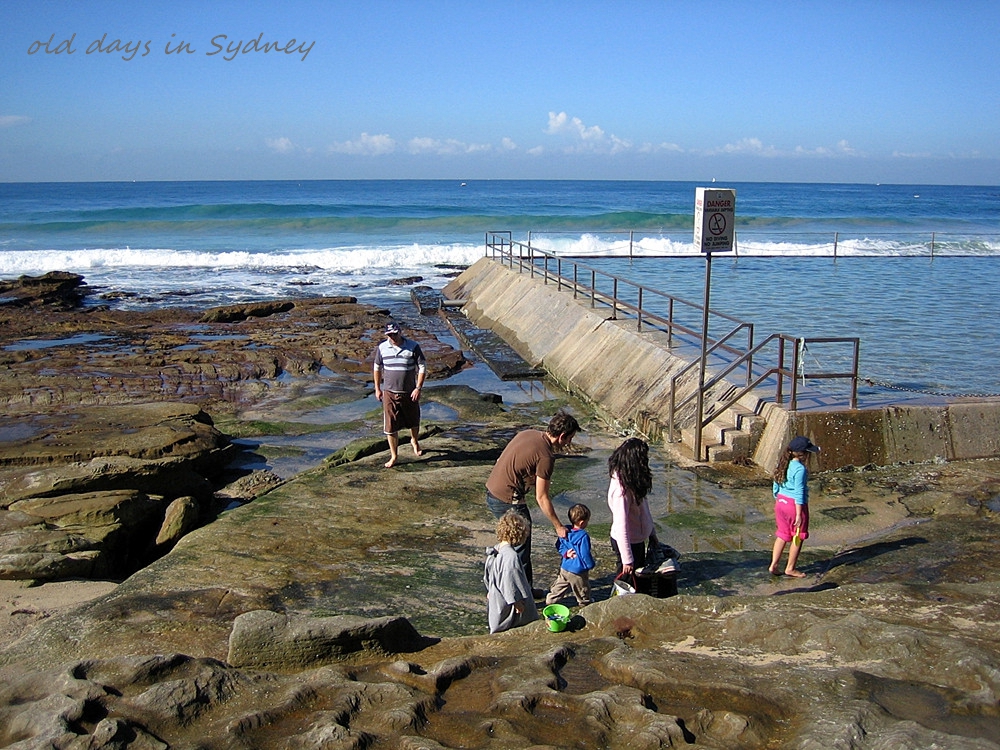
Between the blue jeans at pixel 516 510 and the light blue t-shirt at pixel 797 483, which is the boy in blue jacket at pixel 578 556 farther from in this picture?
the light blue t-shirt at pixel 797 483

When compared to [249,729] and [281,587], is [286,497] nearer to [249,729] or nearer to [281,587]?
[281,587]

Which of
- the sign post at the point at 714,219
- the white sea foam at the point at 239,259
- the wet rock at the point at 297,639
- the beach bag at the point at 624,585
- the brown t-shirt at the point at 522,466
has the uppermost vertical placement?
the sign post at the point at 714,219

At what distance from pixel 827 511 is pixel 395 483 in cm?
417

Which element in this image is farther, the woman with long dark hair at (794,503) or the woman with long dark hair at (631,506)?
the woman with long dark hair at (794,503)

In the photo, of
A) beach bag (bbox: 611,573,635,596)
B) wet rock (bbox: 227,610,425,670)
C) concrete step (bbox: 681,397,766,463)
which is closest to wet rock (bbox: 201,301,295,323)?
concrete step (bbox: 681,397,766,463)

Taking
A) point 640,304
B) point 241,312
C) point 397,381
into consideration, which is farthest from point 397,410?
point 241,312

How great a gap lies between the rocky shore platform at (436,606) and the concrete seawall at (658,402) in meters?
0.34

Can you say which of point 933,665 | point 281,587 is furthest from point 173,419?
point 933,665

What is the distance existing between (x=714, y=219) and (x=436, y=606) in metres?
4.40

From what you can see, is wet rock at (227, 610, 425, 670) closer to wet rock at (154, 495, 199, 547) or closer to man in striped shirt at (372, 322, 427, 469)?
wet rock at (154, 495, 199, 547)

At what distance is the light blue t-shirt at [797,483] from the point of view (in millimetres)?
6828

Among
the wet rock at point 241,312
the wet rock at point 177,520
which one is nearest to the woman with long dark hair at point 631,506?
the wet rock at point 177,520

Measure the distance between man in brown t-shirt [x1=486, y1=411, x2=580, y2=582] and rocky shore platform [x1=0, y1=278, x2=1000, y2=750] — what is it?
0.81 m

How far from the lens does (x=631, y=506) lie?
620 centimetres
